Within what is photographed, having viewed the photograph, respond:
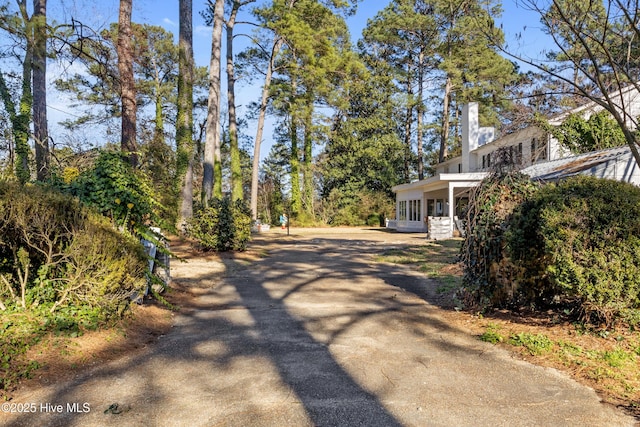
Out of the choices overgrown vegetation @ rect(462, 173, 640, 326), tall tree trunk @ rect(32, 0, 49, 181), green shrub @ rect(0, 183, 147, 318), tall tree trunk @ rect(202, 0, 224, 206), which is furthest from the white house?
tall tree trunk @ rect(32, 0, 49, 181)

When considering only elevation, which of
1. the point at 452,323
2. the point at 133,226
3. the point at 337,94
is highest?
the point at 337,94

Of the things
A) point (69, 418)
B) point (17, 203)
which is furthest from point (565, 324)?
point (17, 203)

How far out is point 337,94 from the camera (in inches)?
1201

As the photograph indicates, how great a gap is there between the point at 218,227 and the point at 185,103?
6.32 m

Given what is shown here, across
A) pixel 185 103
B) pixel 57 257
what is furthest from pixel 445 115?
pixel 57 257

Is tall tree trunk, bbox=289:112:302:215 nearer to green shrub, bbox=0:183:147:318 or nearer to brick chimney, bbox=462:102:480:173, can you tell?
brick chimney, bbox=462:102:480:173

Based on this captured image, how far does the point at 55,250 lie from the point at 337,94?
27.7 metres

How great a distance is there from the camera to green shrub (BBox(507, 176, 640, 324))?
411cm

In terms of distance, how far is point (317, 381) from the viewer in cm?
343

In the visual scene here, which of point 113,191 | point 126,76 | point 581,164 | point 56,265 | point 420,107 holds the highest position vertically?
point 420,107

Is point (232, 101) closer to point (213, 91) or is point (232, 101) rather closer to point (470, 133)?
point (213, 91)

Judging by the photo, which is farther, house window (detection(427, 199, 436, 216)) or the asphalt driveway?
house window (detection(427, 199, 436, 216))

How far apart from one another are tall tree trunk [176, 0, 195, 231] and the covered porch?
11186 millimetres

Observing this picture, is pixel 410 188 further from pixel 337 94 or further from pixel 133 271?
pixel 133 271
